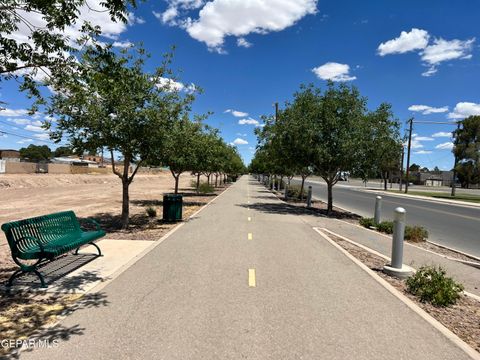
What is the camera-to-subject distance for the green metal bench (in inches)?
235

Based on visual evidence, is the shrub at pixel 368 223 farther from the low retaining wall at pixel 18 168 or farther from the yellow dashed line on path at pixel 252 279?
the low retaining wall at pixel 18 168

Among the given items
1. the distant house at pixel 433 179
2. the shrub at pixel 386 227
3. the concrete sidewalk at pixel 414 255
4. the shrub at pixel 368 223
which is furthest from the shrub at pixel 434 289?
→ the distant house at pixel 433 179

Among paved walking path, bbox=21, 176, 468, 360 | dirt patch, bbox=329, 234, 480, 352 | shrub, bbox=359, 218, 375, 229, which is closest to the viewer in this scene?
paved walking path, bbox=21, 176, 468, 360

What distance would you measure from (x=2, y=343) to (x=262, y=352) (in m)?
2.69

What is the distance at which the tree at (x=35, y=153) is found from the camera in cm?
12800

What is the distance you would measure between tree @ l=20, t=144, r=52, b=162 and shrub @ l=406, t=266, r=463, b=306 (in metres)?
136

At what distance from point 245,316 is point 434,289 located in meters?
3.09

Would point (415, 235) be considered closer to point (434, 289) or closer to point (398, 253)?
point (398, 253)

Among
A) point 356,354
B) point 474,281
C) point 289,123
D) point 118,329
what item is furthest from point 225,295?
point 289,123

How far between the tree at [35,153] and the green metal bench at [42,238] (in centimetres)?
13182

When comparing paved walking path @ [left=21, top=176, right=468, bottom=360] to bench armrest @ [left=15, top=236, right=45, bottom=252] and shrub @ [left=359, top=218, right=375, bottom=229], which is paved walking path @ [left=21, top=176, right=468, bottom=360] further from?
shrub @ [left=359, top=218, right=375, bottom=229]

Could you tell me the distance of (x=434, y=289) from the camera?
6051 millimetres

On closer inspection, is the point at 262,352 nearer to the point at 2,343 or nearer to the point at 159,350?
the point at 159,350

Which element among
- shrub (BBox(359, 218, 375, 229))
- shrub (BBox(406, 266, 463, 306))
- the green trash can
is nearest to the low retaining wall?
the green trash can
